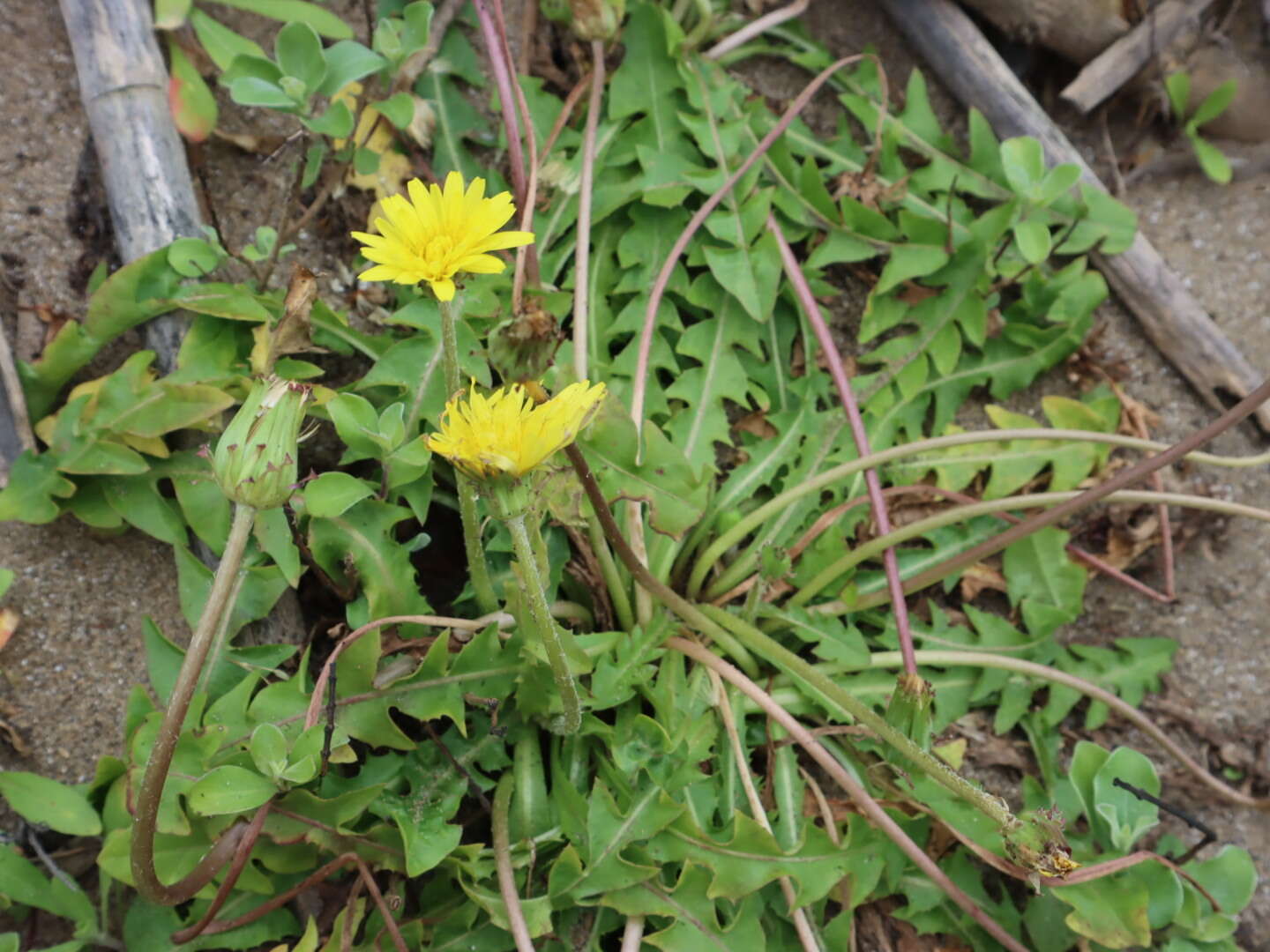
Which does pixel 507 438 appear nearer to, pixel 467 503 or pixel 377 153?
pixel 467 503

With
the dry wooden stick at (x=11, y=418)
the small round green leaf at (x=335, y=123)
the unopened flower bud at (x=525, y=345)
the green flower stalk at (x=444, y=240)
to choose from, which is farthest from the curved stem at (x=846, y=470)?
the dry wooden stick at (x=11, y=418)

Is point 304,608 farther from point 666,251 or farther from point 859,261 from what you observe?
point 859,261

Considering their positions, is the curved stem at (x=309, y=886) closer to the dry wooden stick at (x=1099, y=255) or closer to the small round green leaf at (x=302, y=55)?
the small round green leaf at (x=302, y=55)

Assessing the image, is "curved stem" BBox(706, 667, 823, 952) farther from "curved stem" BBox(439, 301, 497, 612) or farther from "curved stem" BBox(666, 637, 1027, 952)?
"curved stem" BBox(439, 301, 497, 612)

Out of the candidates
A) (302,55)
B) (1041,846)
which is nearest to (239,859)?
(1041,846)

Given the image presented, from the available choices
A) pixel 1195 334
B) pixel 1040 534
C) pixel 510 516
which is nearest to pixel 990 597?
pixel 1040 534

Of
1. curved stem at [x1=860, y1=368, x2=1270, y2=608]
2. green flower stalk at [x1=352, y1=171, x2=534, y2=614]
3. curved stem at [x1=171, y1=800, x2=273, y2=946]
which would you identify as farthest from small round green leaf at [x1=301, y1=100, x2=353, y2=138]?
curved stem at [x1=860, y1=368, x2=1270, y2=608]
